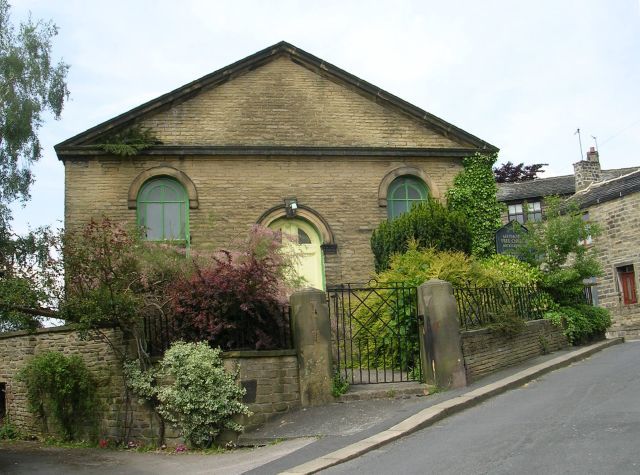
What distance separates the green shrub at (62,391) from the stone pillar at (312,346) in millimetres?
4046

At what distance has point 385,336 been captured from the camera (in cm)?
1360

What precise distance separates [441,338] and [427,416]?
7.83 feet

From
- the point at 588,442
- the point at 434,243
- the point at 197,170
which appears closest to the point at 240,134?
the point at 197,170

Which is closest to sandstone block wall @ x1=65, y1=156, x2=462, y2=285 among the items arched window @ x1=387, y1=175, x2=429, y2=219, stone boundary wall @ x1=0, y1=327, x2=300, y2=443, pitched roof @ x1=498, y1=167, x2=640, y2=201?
arched window @ x1=387, y1=175, x2=429, y2=219

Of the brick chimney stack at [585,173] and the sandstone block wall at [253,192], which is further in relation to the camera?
the brick chimney stack at [585,173]

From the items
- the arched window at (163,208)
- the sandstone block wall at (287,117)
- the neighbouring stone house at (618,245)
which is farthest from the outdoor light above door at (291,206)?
the neighbouring stone house at (618,245)

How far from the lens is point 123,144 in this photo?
1927 cm

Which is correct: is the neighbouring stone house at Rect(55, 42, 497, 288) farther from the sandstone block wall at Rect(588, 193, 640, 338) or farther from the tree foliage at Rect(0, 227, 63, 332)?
the sandstone block wall at Rect(588, 193, 640, 338)

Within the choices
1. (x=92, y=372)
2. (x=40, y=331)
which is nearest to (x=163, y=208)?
(x=40, y=331)

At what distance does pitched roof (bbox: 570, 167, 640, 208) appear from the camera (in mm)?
29812

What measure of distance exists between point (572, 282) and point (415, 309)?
5279mm

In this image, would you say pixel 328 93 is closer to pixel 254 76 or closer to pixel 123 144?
pixel 254 76

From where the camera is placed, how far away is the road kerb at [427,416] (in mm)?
8664

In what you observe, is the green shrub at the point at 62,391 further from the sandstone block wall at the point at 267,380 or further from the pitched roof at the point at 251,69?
the pitched roof at the point at 251,69
